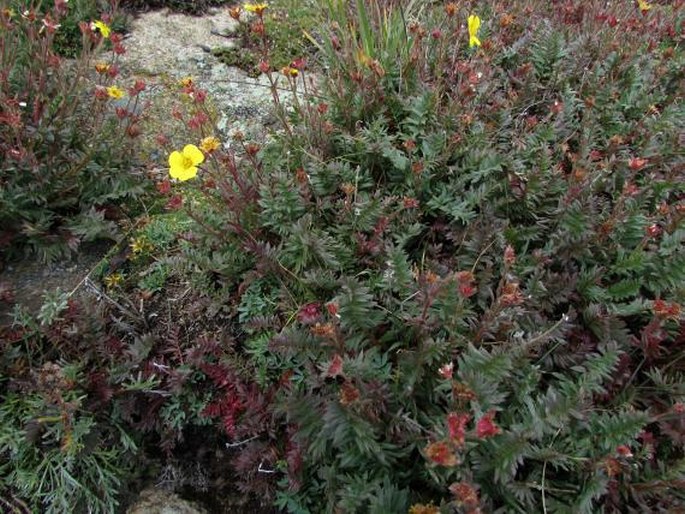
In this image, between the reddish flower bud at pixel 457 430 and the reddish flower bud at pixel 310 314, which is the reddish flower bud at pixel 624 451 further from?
the reddish flower bud at pixel 310 314

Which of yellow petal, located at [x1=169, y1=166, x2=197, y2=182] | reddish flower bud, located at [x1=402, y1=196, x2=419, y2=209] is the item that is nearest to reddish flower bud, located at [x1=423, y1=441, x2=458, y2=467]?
reddish flower bud, located at [x1=402, y1=196, x2=419, y2=209]

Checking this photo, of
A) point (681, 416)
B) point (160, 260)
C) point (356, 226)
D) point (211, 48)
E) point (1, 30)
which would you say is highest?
point (1, 30)

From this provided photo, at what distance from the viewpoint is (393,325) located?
2016 millimetres

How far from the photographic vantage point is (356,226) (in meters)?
2.26

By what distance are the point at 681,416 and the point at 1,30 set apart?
11.0ft

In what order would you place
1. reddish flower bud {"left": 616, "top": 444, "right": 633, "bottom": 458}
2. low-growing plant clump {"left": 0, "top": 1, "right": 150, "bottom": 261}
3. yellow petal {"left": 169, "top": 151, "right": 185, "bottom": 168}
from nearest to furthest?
reddish flower bud {"left": 616, "top": 444, "right": 633, "bottom": 458}, yellow petal {"left": 169, "top": 151, "right": 185, "bottom": 168}, low-growing plant clump {"left": 0, "top": 1, "right": 150, "bottom": 261}

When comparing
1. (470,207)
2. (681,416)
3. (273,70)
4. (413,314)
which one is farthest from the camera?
(273,70)

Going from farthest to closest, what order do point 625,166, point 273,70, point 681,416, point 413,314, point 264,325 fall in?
1. point 273,70
2. point 625,166
3. point 264,325
4. point 413,314
5. point 681,416

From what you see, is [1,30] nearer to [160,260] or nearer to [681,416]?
[160,260]

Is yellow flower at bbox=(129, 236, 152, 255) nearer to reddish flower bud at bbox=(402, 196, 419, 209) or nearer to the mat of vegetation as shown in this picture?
the mat of vegetation

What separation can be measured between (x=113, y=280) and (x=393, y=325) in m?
1.31

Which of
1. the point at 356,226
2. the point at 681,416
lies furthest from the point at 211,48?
the point at 681,416

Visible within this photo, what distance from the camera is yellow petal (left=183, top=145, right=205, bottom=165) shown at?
7.29 ft

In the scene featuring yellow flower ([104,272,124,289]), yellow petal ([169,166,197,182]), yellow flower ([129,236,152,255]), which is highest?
yellow petal ([169,166,197,182])
